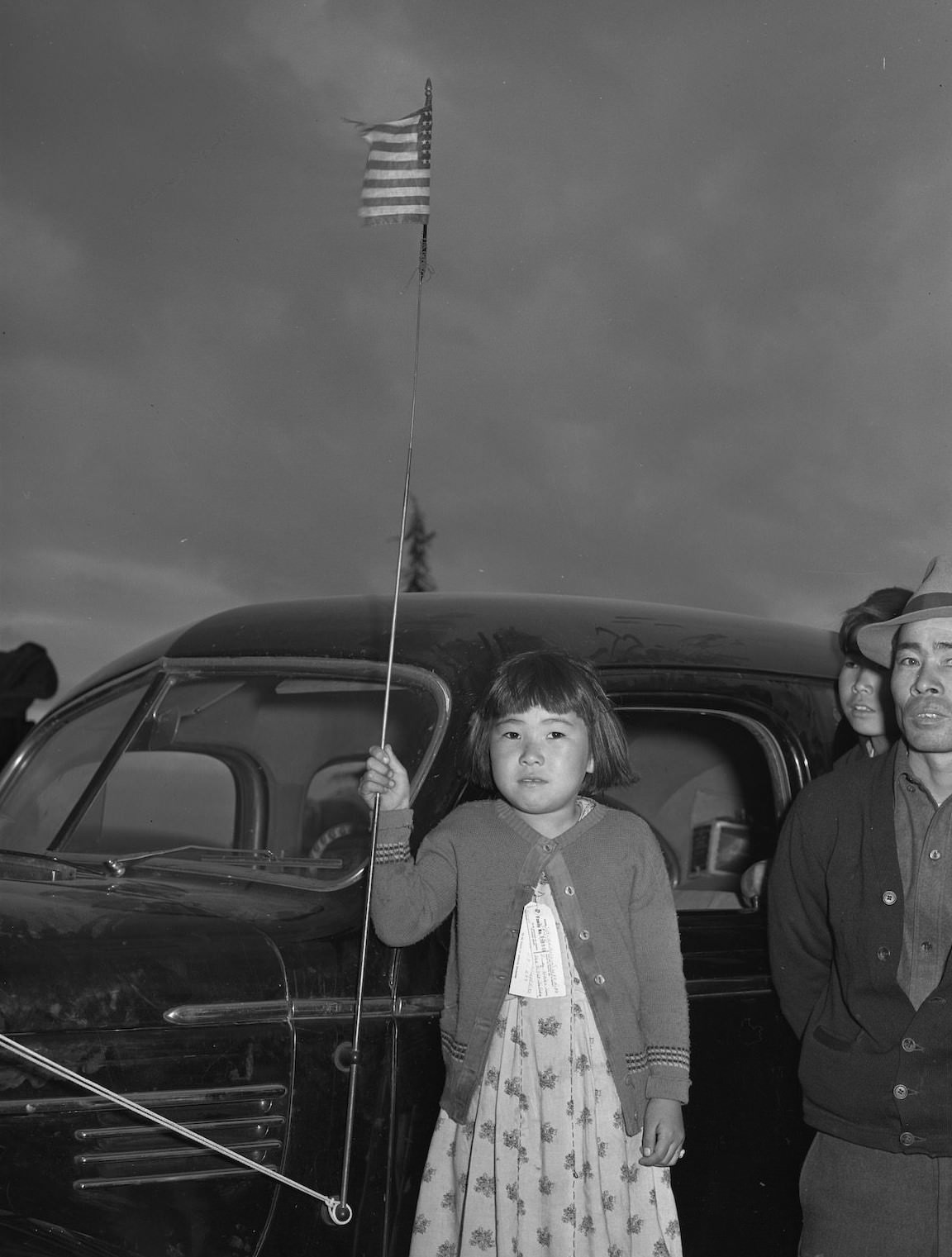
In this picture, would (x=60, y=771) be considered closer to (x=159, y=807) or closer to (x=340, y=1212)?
(x=159, y=807)

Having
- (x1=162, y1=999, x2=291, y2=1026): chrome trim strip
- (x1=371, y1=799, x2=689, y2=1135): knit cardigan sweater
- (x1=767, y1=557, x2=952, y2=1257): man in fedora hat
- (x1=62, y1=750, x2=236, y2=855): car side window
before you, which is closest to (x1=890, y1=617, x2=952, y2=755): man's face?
(x1=767, y1=557, x2=952, y2=1257): man in fedora hat

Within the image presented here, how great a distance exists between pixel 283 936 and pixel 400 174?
1.58 metres

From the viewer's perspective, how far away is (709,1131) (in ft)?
9.34

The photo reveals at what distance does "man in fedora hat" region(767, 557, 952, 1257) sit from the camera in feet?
8.00

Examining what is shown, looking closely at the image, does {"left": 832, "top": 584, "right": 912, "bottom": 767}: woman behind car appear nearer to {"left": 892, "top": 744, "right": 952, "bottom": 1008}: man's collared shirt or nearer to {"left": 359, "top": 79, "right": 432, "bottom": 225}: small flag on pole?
{"left": 892, "top": 744, "right": 952, "bottom": 1008}: man's collared shirt

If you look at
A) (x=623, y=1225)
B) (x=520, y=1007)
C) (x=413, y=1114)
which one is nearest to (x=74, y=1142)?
(x=413, y=1114)

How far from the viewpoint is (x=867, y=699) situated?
3.19 metres

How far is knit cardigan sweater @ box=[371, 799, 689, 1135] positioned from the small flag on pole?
4.11 feet

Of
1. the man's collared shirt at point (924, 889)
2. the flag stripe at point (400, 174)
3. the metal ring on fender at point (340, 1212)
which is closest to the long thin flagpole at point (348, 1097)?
the metal ring on fender at point (340, 1212)

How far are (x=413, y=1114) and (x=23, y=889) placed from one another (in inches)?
33.3

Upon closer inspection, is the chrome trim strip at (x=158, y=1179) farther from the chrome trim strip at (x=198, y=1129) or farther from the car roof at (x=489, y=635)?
the car roof at (x=489, y=635)

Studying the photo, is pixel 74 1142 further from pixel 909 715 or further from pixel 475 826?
pixel 909 715

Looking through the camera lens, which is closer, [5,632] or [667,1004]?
[667,1004]

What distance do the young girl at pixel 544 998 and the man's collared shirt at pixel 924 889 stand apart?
428 millimetres
